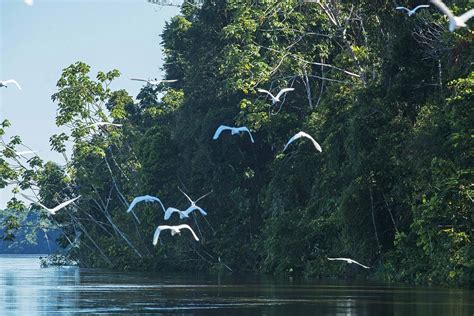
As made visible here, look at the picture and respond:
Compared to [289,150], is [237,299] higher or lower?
lower

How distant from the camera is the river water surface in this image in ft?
87.5

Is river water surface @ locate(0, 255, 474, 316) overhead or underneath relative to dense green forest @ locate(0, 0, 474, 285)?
underneath

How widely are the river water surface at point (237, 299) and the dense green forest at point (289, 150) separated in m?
3.61

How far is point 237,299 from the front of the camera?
31.4 meters

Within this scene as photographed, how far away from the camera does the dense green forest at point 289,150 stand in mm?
39562

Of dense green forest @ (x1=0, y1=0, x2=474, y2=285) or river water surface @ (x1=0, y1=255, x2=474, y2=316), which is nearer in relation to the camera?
river water surface @ (x1=0, y1=255, x2=474, y2=316)

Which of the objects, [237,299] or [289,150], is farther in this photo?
[289,150]

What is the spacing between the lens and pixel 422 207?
38906mm

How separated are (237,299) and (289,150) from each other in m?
23.4

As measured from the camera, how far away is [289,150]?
178 feet

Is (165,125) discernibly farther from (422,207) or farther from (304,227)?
(422,207)

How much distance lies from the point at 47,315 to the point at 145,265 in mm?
37469

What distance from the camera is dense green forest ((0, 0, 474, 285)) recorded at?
39.6m

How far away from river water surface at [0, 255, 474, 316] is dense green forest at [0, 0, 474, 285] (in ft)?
11.8
